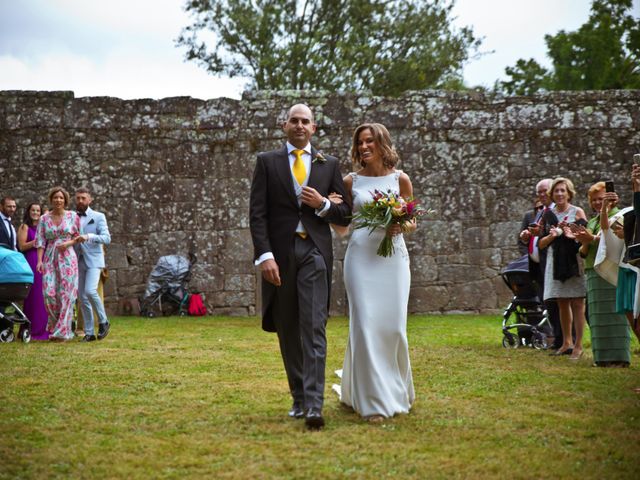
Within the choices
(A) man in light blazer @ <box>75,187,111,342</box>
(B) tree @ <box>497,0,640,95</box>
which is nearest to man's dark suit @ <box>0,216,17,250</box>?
(A) man in light blazer @ <box>75,187,111,342</box>

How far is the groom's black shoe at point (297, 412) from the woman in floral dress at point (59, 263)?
537 cm

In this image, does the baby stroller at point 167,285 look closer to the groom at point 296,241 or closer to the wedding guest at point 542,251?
the wedding guest at point 542,251

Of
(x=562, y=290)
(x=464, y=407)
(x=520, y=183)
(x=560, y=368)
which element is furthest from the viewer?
(x=520, y=183)

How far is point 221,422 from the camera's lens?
5133mm

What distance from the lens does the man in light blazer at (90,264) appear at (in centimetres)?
998

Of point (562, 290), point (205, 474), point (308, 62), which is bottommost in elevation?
point (205, 474)

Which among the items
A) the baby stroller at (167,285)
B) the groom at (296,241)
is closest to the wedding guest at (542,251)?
the groom at (296,241)

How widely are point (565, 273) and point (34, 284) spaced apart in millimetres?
6560

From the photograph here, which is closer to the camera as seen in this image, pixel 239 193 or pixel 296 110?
pixel 296 110

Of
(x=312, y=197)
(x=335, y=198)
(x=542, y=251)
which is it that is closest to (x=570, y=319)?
(x=542, y=251)

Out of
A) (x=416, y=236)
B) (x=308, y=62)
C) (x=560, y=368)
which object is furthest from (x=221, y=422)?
(x=308, y=62)

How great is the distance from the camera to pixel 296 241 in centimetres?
532

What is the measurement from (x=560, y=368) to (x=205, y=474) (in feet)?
14.7

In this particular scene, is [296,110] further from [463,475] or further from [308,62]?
[308,62]
